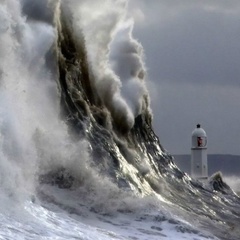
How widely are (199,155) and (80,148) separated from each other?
489 inches

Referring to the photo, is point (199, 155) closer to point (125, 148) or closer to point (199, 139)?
point (199, 139)

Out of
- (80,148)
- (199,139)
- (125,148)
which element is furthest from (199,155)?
(80,148)

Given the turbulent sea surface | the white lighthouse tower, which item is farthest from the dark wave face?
the white lighthouse tower

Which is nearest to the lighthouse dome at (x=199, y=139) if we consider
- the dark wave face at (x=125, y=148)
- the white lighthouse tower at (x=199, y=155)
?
the white lighthouse tower at (x=199, y=155)

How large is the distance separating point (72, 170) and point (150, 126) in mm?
9733

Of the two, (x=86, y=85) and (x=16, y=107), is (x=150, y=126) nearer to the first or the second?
(x=86, y=85)

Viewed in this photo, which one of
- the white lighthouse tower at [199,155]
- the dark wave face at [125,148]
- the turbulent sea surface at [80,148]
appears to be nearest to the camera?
the turbulent sea surface at [80,148]

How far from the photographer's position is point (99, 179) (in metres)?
16.9

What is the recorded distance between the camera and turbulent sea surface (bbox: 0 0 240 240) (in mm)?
14562

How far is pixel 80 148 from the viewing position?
1772cm

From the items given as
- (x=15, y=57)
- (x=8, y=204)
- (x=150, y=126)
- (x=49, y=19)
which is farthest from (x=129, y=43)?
(x=8, y=204)

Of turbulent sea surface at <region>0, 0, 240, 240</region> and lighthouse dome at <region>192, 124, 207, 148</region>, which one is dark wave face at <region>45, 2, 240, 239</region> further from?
lighthouse dome at <region>192, 124, 207, 148</region>

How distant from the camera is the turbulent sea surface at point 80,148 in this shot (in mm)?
14562

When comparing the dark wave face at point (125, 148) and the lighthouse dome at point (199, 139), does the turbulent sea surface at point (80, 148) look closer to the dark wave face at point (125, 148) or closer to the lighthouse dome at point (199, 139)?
the dark wave face at point (125, 148)
